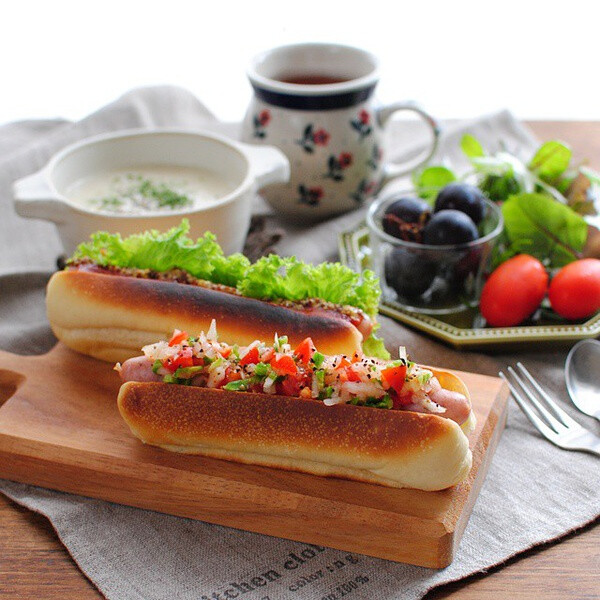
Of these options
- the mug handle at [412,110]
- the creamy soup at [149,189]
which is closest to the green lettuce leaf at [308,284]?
the creamy soup at [149,189]

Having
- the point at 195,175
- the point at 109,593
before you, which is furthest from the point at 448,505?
the point at 195,175

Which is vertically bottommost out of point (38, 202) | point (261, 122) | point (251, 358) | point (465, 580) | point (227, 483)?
point (465, 580)

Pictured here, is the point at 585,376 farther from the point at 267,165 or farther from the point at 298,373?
the point at 267,165

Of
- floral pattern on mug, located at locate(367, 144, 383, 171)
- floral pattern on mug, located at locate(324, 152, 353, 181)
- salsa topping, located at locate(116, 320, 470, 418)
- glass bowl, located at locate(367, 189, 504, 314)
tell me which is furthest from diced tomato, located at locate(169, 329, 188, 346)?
floral pattern on mug, located at locate(367, 144, 383, 171)

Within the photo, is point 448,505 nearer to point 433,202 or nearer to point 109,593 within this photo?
point 109,593

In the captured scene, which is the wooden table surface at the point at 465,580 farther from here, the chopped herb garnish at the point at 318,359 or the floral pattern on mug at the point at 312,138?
the floral pattern on mug at the point at 312,138

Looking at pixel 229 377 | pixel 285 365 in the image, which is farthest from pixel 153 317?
pixel 285 365

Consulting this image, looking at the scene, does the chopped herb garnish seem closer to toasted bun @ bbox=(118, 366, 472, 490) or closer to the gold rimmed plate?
toasted bun @ bbox=(118, 366, 472, 490)
